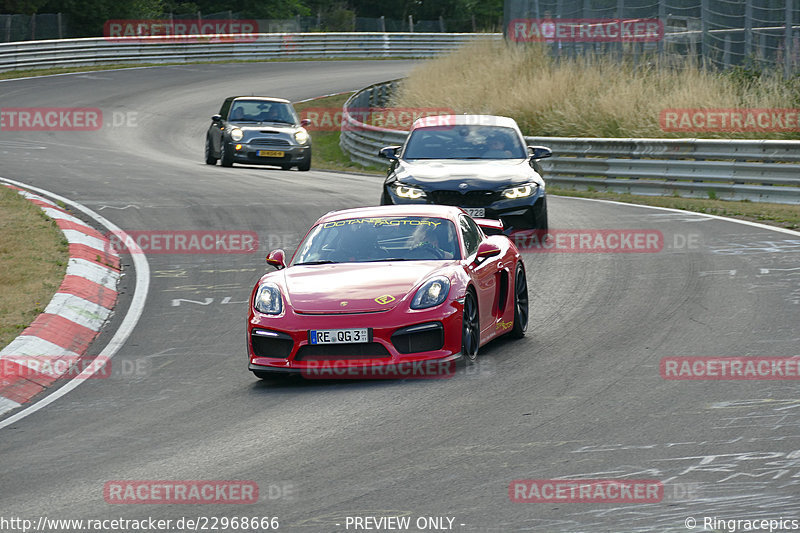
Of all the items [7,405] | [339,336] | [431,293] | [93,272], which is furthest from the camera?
[93,272]

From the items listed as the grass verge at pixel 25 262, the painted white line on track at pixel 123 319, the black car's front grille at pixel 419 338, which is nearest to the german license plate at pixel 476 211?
the painted white line on track at pixel 123 319

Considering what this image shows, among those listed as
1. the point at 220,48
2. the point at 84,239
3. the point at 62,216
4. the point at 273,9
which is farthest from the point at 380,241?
the point at 273,9

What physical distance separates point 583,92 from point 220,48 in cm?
2816

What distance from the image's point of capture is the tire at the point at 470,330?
361 inches

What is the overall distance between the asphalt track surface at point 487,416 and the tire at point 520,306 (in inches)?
6.8

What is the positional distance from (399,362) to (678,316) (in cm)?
327

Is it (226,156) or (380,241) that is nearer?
(380,241)

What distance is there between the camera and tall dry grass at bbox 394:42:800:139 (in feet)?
84.9

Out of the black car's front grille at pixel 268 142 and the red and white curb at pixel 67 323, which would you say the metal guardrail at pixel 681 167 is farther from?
the red and white curb at pixel 67 323

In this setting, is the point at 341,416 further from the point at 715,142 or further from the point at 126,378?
the point at 715,142

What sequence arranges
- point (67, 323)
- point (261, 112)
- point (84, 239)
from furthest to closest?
point (261, 112)
point (84, 239)
point (67, 323)

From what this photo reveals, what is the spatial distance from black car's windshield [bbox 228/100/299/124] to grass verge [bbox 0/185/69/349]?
9589 mm

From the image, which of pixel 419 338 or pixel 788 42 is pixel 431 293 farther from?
pixel 788 42

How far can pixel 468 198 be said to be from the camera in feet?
48.2
